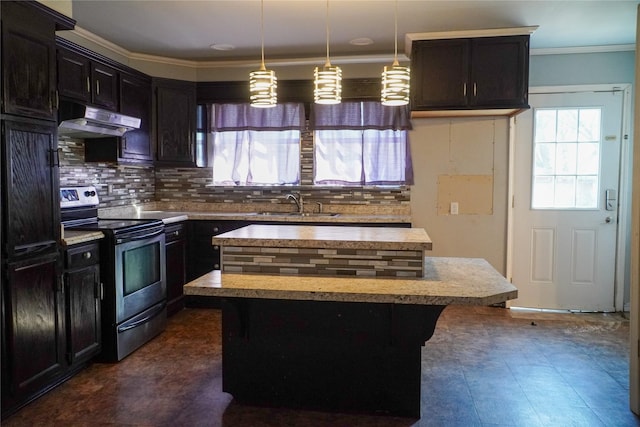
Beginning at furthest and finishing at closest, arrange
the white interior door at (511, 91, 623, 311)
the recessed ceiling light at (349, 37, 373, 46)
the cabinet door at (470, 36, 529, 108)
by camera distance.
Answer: the white interior door at (511, 91, 623, 311), the recessed ceiling light at (349, 37, 373, 46), the cabinet door at (470, 36, 529, 108)

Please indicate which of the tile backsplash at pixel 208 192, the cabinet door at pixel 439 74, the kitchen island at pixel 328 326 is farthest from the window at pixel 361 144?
the kitchen island at pixel 328 326

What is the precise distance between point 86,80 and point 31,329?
185 cm

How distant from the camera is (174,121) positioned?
466cm

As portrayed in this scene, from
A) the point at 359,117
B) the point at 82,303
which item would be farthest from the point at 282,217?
the point at 82,303

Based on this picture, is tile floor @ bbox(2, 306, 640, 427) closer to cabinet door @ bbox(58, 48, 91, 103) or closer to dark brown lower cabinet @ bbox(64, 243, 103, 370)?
dark brown lower cabinet @ bbox(64, 243, 103, 370)

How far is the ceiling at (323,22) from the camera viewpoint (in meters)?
3.36

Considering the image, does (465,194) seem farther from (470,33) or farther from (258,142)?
(258,142)

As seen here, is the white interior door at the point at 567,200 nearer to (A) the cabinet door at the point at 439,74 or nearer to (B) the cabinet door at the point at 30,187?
(A) the cabinet door at the point at 439,74

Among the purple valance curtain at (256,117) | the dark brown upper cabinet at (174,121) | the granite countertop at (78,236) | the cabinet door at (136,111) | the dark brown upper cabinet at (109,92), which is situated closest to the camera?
the granite countertop at (78,236)

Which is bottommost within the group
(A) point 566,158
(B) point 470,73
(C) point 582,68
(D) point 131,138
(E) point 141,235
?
(E) point 141,235

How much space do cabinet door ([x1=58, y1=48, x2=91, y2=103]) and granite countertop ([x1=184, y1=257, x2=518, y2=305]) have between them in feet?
6.20

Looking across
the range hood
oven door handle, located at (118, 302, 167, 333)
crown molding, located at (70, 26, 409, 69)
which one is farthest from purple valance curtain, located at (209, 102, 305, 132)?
oven door handle, located at (118, 302, 167, 333)

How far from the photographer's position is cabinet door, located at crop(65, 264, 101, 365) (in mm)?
2873

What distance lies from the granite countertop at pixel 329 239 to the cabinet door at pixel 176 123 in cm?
229
